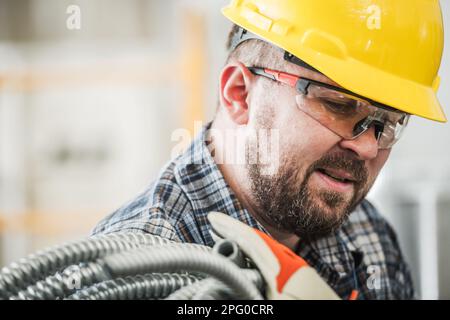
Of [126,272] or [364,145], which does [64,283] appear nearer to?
[126,272]

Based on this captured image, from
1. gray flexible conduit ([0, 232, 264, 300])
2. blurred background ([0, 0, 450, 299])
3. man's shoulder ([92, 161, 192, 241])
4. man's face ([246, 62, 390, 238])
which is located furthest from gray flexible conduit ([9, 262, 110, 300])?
blurred background ([0, 0, 450, 299])

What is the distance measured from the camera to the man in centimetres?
142

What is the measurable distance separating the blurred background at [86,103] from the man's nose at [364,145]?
293 centimetres

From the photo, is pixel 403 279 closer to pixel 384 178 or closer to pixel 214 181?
pixel 214 181

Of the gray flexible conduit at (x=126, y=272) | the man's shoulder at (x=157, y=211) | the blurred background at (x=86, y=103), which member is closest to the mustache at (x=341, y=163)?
the man's shoulder at (x=157, y=211)

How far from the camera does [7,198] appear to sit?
482 centimetres

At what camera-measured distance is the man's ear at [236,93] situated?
160 cm

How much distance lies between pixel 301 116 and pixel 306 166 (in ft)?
0.42

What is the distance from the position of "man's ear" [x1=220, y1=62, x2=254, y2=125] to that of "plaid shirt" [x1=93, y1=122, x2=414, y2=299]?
0.39 ft

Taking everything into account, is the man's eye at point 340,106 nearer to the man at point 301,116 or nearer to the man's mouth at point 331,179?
the man at point 301,116

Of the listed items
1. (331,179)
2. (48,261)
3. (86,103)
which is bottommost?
(86,103)

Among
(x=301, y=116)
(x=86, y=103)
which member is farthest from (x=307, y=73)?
(x=86, y=103)

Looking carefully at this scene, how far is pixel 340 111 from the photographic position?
1.44 metres

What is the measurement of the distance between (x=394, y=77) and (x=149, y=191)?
70 cm
